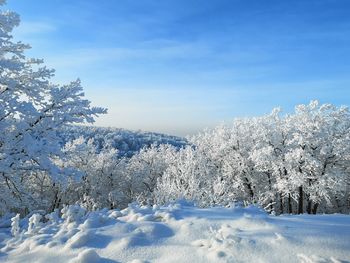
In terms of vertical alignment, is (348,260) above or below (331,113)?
below

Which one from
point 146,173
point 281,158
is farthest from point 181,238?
point 146,173

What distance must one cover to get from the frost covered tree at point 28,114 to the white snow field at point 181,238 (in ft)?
15.0

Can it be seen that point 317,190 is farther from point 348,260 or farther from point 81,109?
point 348,260

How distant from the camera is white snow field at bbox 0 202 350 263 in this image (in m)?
4.96

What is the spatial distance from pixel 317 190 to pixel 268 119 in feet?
27.4

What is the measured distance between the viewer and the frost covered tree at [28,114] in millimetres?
11477

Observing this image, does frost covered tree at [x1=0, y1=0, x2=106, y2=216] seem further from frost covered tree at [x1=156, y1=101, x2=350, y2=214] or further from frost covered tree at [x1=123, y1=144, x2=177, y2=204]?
frost covered tree at [x1=123, y1=144, x2=177, y2=204]

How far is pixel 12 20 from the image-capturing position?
504 inches

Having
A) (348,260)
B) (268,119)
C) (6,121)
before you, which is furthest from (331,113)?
(348,260)

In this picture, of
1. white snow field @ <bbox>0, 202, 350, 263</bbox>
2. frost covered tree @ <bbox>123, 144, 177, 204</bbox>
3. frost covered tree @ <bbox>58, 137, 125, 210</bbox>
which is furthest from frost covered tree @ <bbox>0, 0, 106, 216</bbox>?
frost covered tree @ <bbox>123, 144, 177, 204</bbox>

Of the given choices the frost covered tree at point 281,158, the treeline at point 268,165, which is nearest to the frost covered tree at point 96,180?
the treeline at point 268,165

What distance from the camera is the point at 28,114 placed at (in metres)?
12.0

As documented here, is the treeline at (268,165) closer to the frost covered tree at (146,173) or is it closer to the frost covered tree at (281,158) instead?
the frost covered tree at (281,158)

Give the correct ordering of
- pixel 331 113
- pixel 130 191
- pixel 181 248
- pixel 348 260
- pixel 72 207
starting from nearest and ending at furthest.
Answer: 1. pixel 348 260
2. pixel 181 248
3. pixel 72 207
4. pixel 331 113
5. pixel 130 191
